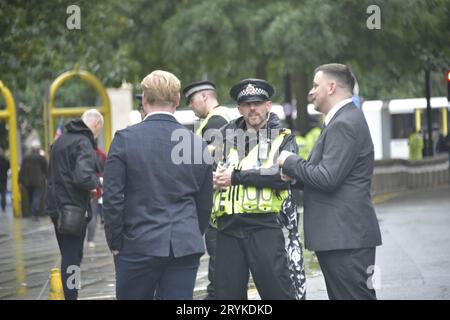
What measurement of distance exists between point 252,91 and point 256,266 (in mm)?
1212

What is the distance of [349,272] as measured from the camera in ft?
22.1

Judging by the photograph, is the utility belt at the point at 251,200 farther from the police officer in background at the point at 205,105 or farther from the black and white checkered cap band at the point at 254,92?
the police officer in background at the point at 205,105

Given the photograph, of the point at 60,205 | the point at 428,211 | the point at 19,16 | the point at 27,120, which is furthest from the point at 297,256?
the point at 27,120

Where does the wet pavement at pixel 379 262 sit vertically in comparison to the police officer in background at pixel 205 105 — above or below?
below

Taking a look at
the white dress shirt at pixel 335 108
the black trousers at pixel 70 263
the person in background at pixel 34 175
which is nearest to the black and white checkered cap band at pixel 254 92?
the white dress shirt at pixel 335 108

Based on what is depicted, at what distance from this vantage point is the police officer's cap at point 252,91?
7.71 m

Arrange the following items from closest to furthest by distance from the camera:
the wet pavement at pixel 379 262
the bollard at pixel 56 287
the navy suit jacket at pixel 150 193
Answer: the navy suit jacket at pixel 150 193 < the bollard at pixel 56 287 < the wet pavement at pixel 379 262

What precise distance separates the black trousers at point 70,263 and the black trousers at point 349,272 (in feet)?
11.2

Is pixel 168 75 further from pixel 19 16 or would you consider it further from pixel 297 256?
pixel 19 16

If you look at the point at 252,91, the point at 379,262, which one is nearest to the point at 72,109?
the point at 379,262

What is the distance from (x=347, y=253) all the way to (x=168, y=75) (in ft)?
5.01

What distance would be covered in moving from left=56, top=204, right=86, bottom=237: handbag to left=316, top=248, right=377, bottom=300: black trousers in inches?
130

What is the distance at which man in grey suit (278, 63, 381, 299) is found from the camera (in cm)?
669

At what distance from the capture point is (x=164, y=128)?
650 cm
